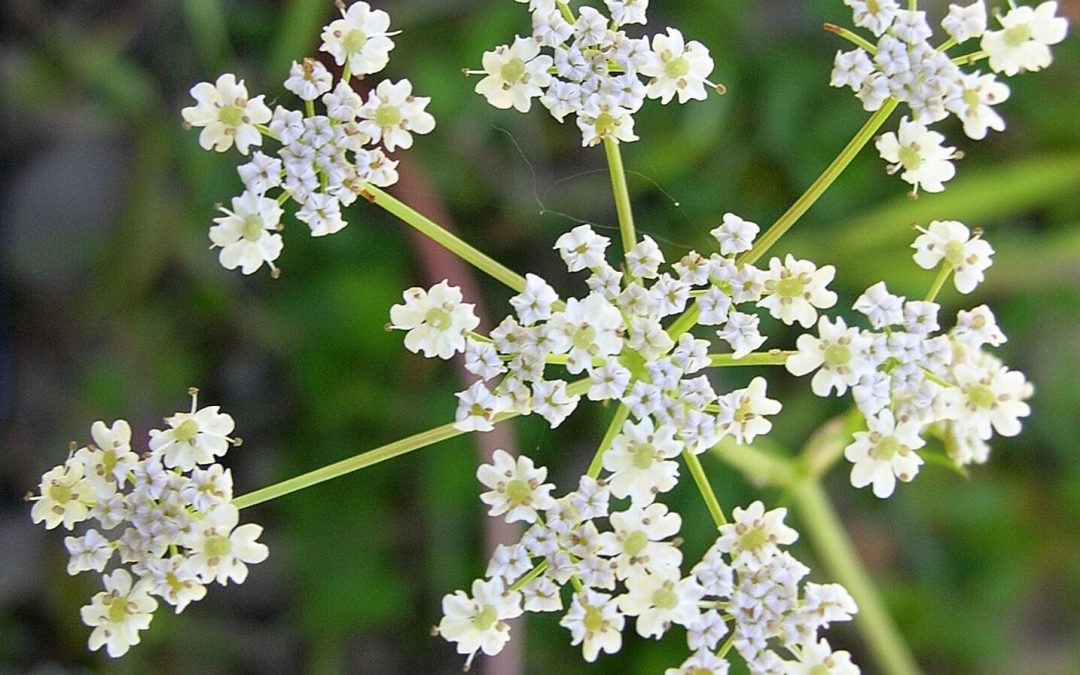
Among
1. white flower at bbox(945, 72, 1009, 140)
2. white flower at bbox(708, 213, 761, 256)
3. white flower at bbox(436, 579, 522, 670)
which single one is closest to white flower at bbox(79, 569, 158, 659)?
white flower at bbox(436, 579, 522, 670)

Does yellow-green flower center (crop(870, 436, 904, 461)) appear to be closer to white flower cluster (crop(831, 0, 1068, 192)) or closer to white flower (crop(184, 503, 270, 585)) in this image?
white flower cluster (crop(831, 0, 1068, 192))

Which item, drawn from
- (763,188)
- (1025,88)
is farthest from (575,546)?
(1025,88)

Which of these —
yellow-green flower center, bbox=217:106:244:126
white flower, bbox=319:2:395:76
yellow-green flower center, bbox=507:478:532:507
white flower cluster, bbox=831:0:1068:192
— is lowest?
yellow-green flower center, bbox=507:478:532:507

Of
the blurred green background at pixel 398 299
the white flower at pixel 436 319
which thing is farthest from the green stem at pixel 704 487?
the blurred green background at pixel 398 299

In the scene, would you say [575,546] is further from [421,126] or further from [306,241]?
[306,241]

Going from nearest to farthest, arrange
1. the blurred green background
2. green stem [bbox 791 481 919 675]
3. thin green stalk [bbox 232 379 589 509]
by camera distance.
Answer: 1. thin green stalk [bbox 232 379 589 509]
2. green stem [bbox 791 481 919 675]
3. the blurred green background

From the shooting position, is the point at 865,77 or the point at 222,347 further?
the point at 222,347
